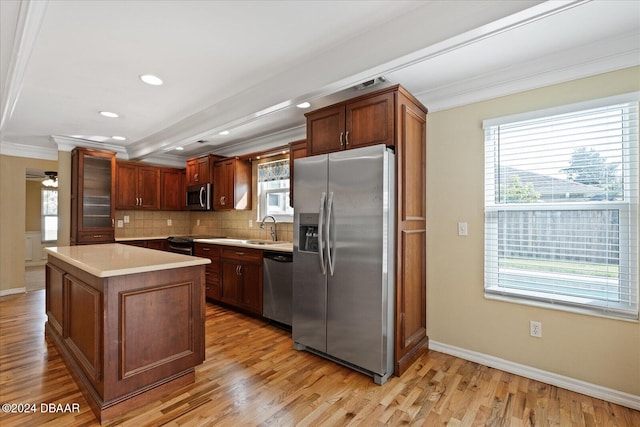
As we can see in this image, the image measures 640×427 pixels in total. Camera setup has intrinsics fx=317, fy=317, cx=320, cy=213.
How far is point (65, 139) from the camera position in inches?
184

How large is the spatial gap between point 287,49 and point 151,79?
4.39 ft

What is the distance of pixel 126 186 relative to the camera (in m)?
5.27

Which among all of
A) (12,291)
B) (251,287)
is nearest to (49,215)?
(12,291)

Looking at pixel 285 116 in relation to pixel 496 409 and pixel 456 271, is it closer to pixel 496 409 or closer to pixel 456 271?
pixel 456 271

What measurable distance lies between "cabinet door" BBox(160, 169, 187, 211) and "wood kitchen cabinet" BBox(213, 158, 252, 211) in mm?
1199

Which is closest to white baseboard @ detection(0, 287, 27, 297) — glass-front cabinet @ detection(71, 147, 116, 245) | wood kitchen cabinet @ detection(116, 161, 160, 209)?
glass-front cabinet @ detection(71, 147, 116, 245)

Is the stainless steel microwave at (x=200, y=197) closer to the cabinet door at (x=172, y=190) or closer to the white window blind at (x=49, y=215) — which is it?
the cabinet door at (x=172, y=190)

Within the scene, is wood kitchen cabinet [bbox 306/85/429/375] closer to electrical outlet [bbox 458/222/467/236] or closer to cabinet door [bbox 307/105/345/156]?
cabinet door [bbox 307/105/345/156]

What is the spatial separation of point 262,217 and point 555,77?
12.3 feet

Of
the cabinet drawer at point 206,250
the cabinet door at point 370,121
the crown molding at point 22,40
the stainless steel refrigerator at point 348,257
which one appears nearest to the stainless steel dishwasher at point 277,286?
the stainless steel refrigerator at point 348,257

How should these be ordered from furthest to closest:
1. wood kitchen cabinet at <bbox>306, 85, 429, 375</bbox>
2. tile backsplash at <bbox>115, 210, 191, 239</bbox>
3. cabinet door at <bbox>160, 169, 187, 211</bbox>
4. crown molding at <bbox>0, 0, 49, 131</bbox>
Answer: cabinet door at <bbox>160, 169, 187, 211</bbox>
tile backsplash at <bbox>115, 210, 191, 239</bbox>
wood kitchen cabinet at <bbox>306, 85, 429, 375</bbox>
crown molding at <bbox>0, 0, 49, 131</bbox>

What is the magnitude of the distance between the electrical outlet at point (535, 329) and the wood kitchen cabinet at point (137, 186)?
558 centimetres

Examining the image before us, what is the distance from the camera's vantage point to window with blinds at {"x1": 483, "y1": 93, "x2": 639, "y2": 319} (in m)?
2.13

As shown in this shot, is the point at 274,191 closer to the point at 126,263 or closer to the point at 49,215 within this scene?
the point at 126,263
